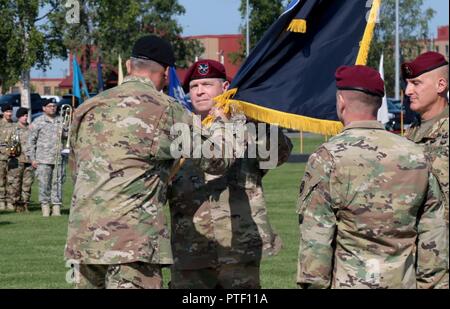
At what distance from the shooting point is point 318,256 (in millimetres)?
5758

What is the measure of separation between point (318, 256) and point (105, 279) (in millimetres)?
1763

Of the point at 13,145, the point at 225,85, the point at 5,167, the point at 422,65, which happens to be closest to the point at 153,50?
A: the point at 225,85

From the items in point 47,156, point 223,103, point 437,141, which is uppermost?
point 223,103

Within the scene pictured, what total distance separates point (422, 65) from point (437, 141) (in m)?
0.57

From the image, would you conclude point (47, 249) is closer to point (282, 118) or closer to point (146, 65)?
point (282, 118)

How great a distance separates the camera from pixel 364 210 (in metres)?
5.77

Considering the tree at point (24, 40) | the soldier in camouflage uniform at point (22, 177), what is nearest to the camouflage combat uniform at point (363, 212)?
the soldier in camouflage uniform at point (22, 177)

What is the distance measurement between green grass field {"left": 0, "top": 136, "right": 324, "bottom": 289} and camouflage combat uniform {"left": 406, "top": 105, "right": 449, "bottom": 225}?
5010mm

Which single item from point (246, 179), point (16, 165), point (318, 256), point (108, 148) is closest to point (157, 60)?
point (108, 148)

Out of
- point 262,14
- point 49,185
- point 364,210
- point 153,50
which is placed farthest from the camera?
point 262,14

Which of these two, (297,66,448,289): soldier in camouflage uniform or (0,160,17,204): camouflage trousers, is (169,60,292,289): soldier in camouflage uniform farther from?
(0,160,17,204): camouflage trousers

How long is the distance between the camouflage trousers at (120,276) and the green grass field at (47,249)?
4.93 meters

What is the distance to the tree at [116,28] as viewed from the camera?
54.0 metres

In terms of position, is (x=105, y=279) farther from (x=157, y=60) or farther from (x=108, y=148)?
(x=157, y=60)
